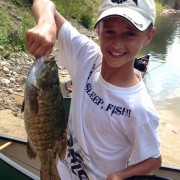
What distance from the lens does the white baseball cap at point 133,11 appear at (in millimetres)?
1949

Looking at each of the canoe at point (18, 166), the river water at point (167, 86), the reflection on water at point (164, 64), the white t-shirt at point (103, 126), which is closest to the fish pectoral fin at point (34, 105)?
the white t-shirt at point (103, 126)

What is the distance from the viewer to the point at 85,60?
2.28 metres

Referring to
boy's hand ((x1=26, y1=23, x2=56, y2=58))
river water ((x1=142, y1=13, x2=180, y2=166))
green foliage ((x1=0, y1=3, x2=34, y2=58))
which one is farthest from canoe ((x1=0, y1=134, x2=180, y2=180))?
green foliage ((x1=0, y1=3, x2=34, y2=58))

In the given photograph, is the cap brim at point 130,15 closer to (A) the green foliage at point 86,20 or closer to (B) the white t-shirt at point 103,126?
(B) the white t-shirt at point 103,126

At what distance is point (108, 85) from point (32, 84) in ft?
1.70

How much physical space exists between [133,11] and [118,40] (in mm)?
184

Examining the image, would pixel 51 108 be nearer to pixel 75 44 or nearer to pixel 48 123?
pixel 48 123

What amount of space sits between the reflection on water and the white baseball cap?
1057 cm

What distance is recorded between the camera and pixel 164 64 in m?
17.8

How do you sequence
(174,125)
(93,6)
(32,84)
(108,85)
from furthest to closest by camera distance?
(93,6)
(174,125)
(108,85)
(32,84)

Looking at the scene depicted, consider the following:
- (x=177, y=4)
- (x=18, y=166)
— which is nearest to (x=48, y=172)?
(x=18, y=166)

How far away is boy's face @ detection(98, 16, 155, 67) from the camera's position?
1.98 m

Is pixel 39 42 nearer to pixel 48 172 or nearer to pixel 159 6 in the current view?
pixel 48 172

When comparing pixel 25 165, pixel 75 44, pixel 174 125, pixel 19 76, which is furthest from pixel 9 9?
pixel 75 44
